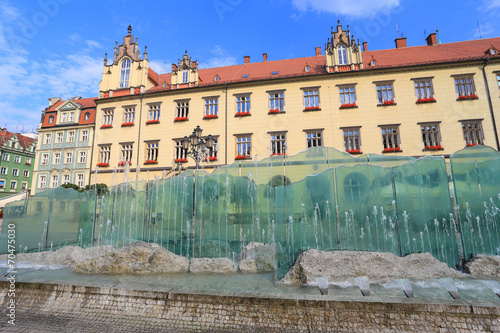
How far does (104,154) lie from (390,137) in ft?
87.8

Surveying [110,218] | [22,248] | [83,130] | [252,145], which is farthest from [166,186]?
[83,130]

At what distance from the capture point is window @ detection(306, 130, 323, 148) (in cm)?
2094

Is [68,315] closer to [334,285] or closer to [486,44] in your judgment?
[334,285]

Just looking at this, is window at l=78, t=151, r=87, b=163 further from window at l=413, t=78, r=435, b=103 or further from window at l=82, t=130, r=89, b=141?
window at l=413, t=78, r=435, b=103

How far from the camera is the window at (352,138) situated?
67.1 feet

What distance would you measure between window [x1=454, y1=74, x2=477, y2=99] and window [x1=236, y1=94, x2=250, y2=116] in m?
17.3

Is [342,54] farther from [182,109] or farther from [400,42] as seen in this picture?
[182,109]

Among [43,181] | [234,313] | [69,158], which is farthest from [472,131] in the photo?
[43,181]

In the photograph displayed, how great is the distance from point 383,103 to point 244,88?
12.1m

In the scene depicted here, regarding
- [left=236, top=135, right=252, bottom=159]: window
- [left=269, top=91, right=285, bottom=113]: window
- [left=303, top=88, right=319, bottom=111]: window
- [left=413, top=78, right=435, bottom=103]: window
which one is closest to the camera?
[left=413, top=78, right=435, bottom=103]: window

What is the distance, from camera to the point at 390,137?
792 inches

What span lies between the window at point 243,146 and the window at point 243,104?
2.47 meters

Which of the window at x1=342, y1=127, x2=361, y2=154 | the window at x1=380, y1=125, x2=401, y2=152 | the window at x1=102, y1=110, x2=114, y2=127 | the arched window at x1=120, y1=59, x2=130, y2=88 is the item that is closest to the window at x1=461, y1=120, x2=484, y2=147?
the window at x1=380, y1=125, x2=401, y2=152

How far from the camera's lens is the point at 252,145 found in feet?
71.4
